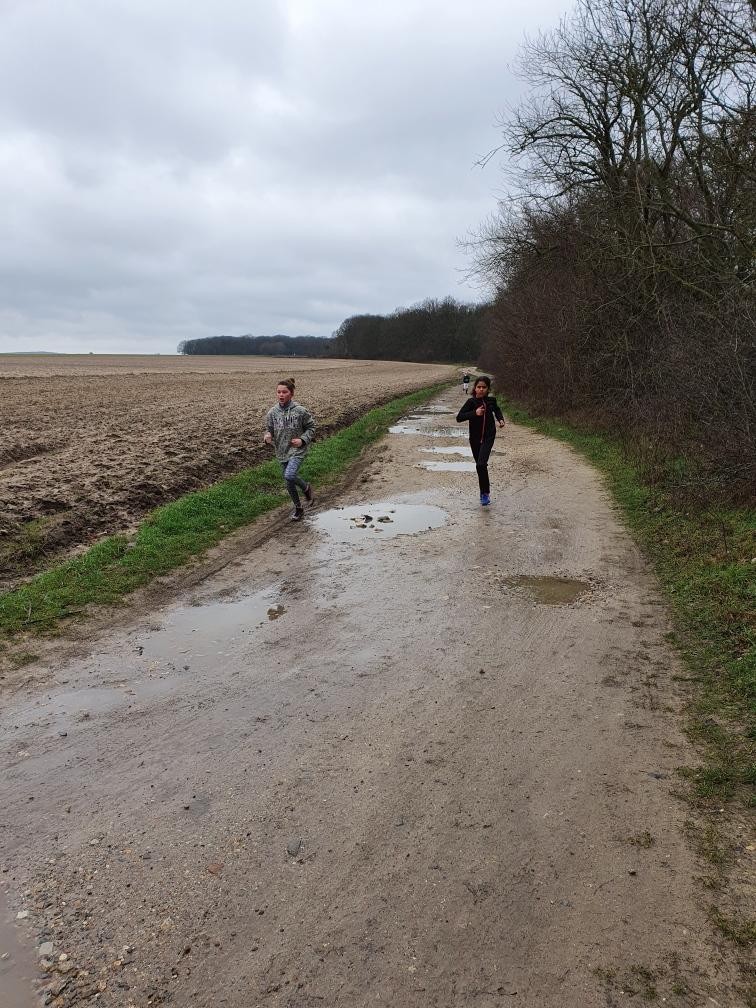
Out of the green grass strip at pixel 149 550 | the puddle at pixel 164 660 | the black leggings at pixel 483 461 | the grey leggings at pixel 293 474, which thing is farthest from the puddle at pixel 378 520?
the puddle at pixel 164 660

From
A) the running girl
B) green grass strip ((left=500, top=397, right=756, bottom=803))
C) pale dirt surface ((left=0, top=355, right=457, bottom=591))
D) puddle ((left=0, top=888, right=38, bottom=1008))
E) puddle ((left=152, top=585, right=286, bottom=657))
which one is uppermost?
the running girl

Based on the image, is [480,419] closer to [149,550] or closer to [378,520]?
[378,520]

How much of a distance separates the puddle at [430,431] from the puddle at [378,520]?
942cm

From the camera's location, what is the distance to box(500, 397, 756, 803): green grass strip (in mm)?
3967

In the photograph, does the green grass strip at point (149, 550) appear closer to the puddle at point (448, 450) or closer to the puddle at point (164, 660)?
the puddle at point (164, 660)

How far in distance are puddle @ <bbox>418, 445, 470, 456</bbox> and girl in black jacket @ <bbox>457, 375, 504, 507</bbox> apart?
5.20 m

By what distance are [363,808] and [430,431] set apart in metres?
17.9

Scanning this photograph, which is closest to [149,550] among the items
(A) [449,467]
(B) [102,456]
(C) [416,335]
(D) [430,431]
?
(B) [102,456]

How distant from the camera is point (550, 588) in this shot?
22.8ft

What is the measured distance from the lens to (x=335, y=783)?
3.82m

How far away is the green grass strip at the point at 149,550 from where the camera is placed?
649 cm

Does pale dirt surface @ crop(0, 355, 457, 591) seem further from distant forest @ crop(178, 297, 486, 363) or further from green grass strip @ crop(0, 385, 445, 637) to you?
distant forest @ crop(178, 297, 486, 363)

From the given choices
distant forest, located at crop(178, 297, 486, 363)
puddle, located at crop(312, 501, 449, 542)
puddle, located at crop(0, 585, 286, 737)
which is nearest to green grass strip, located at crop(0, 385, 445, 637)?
puddle, located at crop(0, 585, 286, 737)

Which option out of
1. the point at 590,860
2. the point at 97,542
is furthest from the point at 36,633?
the point at 590,860
